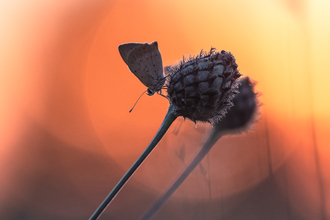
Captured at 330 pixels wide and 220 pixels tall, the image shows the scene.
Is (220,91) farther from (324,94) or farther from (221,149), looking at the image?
(324,94)

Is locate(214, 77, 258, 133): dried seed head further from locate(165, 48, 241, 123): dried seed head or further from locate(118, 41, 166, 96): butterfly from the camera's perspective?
locate(118, 41, 166, 96): butterfly

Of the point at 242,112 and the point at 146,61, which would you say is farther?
the point at 242,112

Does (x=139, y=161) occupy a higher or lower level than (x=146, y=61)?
lower

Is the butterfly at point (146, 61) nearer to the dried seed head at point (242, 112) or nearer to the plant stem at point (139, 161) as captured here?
the plant stem at point (139, 161)

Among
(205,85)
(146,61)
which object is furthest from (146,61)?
(205,85)

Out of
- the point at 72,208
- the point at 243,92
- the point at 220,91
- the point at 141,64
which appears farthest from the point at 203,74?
the point at 72,208

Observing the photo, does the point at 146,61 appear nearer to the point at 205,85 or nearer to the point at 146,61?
the point at 146,61
